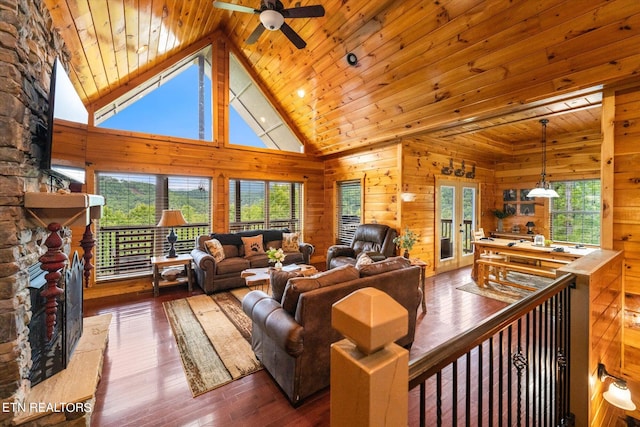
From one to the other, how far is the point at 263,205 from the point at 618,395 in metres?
5.96

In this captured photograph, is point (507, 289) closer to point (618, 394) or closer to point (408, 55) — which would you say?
point (618, 394)

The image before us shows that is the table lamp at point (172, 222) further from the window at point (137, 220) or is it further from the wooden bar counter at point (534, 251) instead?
the wooden bar counter at point (534, 251)

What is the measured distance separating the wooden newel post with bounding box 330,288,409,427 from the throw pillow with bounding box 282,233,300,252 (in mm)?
4994

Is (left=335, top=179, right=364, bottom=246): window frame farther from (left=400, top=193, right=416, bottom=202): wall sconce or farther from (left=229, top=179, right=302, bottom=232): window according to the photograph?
(left=400, top=193, right=416, bottom=202): wall sconce

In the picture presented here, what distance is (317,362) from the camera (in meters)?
2.12

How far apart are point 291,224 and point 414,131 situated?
3.65 metres

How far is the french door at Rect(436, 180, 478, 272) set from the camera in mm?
6043

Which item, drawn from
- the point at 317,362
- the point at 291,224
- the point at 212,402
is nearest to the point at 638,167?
the point at 317,362

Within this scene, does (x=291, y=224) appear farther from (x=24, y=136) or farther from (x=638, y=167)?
(x=638, y=167)

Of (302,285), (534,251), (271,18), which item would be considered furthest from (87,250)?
(534,251)

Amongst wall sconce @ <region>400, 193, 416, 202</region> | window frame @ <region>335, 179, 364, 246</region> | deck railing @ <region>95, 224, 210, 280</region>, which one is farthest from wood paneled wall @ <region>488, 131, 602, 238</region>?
deck railing @ <region>95, 224, 210, 280</region>

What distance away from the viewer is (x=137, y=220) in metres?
4.87

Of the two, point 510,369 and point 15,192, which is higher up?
point 15,192

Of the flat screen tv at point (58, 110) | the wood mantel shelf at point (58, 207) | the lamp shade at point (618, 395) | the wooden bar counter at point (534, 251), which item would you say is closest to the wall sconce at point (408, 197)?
the wooden bar counter at point (534, 251)
